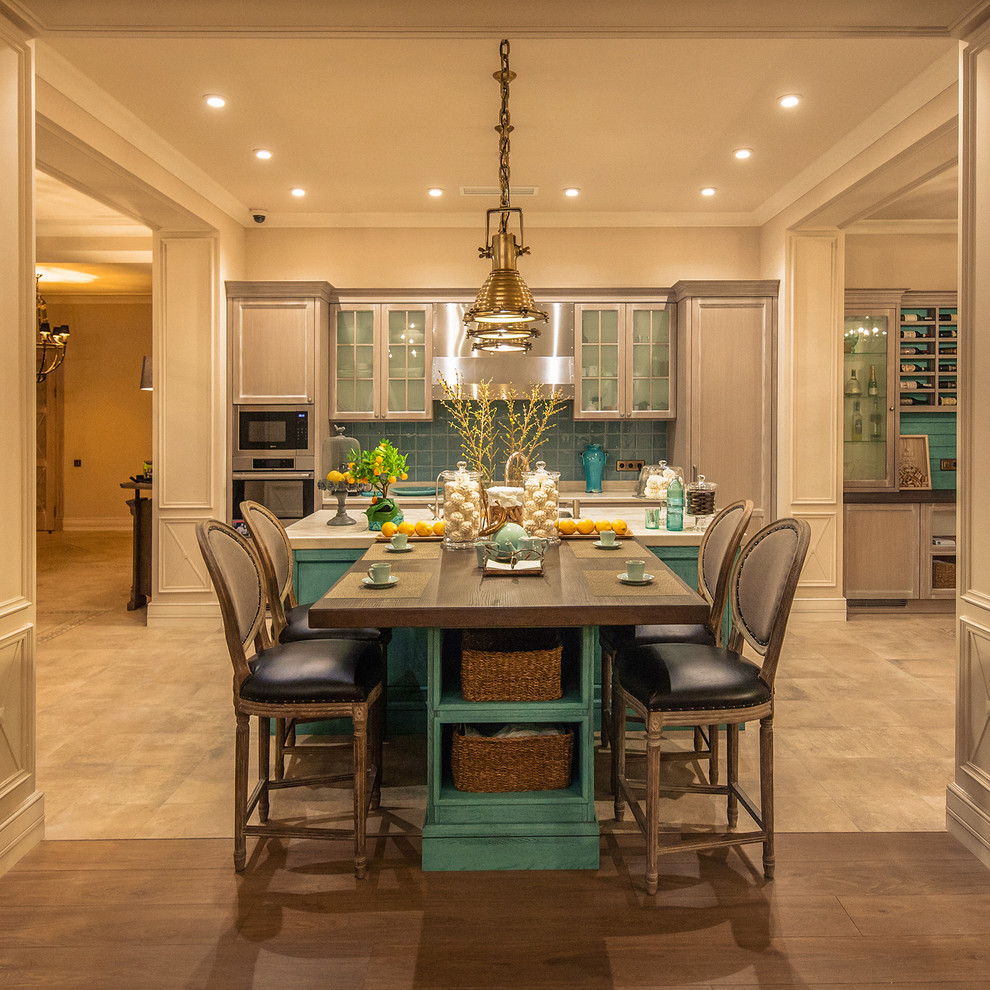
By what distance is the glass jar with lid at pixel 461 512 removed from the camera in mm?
3195

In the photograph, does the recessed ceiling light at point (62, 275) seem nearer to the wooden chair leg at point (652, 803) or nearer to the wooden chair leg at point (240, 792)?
the wooden chair leg at point (240, 792)

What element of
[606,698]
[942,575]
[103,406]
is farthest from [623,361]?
[103,406]

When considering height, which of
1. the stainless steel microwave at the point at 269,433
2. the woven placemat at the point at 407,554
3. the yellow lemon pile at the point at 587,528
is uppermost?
the stainless steel microwave at the point at 269,433

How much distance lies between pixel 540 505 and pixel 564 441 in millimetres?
3179

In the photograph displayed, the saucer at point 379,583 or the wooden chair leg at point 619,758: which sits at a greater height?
the saucer at point 379,583

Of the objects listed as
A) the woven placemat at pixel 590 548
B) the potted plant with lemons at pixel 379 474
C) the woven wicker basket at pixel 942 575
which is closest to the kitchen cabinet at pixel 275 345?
the potted plant with lemons at pixel 379 474

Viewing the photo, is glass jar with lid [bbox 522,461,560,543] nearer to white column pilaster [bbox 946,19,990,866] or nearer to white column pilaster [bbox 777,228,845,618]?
white column pilaster [bbox 946,19,990,866]

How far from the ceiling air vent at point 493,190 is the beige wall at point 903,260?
2491 millimetres

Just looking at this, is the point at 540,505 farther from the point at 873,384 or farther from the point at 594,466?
the point at 873,384

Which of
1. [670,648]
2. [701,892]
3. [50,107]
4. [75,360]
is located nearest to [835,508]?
[670,648]

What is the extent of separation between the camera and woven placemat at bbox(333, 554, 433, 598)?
2385 mm

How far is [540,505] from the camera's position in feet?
10.8

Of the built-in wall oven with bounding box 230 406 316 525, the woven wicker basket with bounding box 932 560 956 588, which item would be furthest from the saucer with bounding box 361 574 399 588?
the woven wicker basket with bounding box 932 560 956 588

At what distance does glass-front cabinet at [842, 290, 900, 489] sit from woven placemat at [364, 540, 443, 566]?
3.82m
